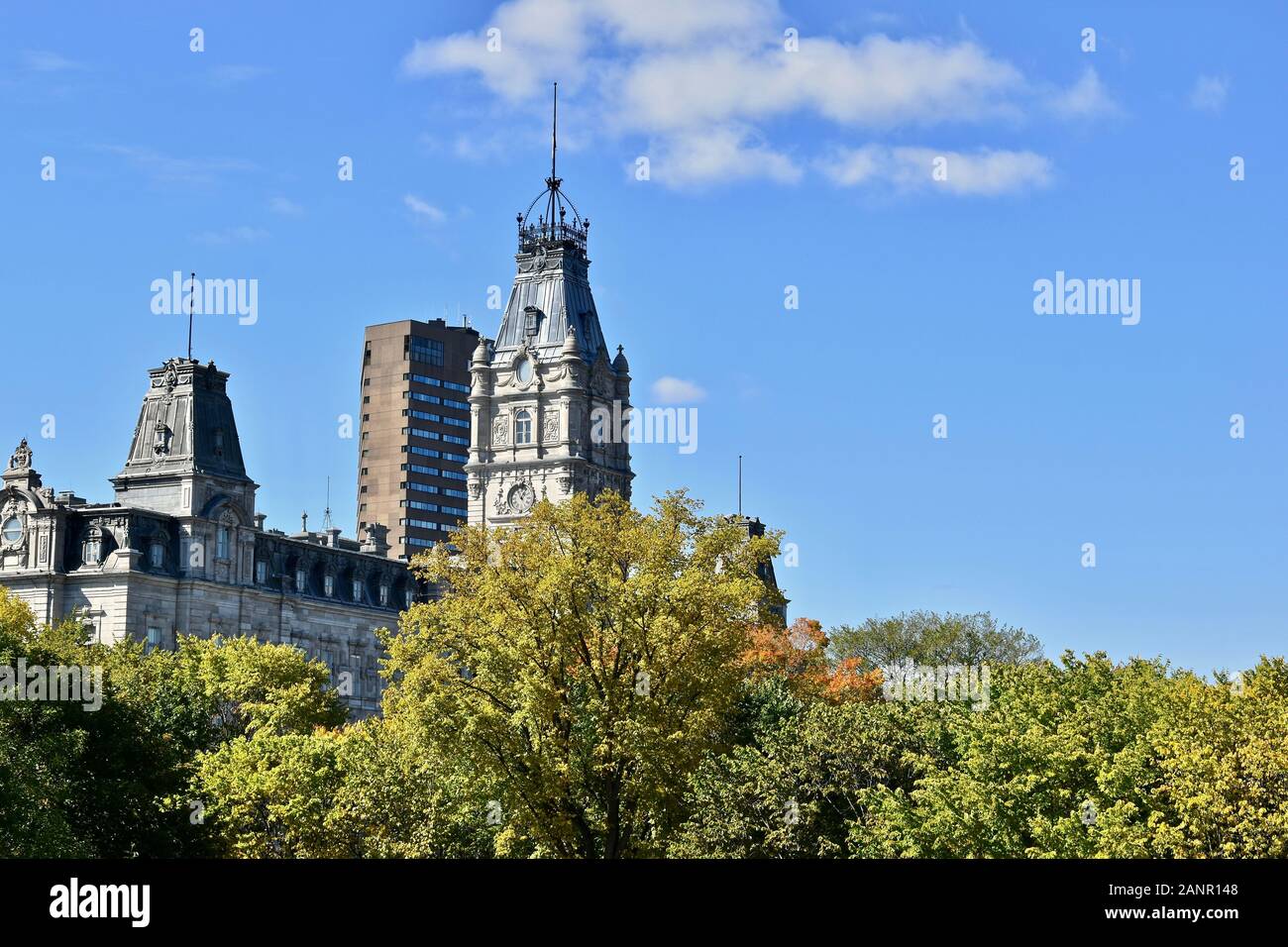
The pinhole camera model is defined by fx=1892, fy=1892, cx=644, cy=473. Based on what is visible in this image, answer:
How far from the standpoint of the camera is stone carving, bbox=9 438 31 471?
125625 millimetres

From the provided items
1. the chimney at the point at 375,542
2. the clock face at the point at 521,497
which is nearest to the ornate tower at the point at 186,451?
the chimney at the point at 375,542

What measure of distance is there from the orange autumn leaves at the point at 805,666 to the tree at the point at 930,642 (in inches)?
209

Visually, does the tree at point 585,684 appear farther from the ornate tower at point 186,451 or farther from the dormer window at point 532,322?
the dormer window at point 532,322

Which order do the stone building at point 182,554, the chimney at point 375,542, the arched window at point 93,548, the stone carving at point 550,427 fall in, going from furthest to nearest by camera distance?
the stone carving at point 550,427 → the chimney at point 375,542 → the arched window at point 93,548 → the stone building at point 182,554

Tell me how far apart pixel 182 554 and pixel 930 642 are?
2305 inches

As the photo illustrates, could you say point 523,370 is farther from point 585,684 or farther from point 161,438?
point 585,684

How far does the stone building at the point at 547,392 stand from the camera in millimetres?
166000

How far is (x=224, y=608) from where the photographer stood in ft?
431

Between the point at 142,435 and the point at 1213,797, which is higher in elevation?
the point at 142,435

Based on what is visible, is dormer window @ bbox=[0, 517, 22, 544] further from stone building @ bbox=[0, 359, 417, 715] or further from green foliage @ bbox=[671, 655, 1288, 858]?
green foliage @ bbox=[671, 655, 1288, 858]

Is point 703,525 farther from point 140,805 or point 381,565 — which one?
point 381,565
